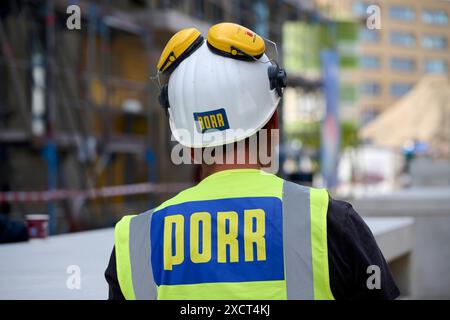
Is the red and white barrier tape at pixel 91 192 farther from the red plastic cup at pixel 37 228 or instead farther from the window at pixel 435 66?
the window at pixel 435 66

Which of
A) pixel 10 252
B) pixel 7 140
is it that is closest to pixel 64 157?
pixel 7 140

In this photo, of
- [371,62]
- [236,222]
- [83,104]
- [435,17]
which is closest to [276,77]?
[236,222]

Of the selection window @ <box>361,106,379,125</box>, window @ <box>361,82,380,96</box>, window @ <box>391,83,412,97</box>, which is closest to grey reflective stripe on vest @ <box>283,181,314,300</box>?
window @ <box>361,82,380,96</box>

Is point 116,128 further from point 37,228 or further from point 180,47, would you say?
point 180,47

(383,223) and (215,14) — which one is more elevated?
(215,14)

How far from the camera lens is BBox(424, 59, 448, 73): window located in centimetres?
9225

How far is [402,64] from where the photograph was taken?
3575 inches

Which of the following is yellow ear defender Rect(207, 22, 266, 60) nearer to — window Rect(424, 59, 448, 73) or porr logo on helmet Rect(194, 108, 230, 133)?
porr logo on helmet Rect(194, 108, 230, 133)

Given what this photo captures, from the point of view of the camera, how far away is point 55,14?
49.5ft

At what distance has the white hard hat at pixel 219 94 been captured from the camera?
2.29 meters
